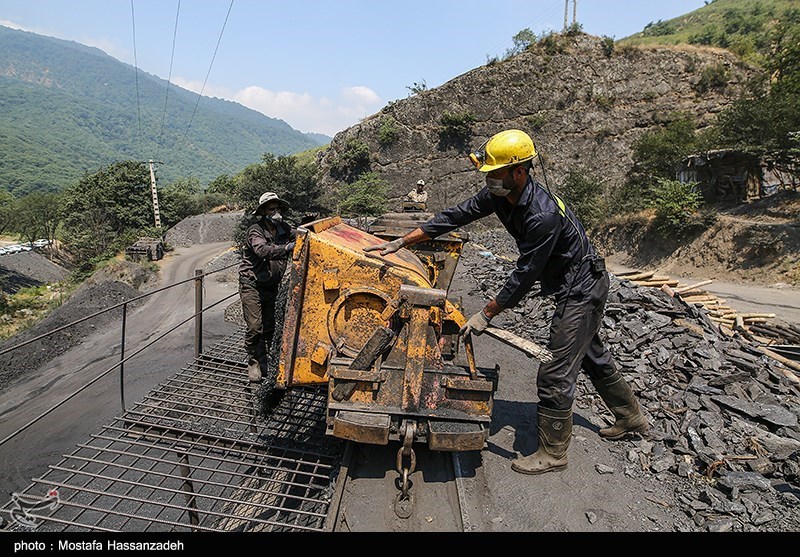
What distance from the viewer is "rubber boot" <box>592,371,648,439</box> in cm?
354

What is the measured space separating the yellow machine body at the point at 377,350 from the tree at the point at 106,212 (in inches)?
1126

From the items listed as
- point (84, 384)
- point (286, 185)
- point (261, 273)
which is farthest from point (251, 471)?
point (286, 185)

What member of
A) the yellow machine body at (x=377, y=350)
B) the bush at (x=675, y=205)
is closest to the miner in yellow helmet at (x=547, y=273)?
the yellow machine body at (x=377, y=350)

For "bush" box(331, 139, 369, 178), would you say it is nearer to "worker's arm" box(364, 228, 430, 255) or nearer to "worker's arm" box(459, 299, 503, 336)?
"worker's arm" box(364, 228, 430, 255)

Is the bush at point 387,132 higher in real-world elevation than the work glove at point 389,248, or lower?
higher

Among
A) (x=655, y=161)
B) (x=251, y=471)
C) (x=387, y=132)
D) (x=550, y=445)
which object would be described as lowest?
(x=251, y=471)

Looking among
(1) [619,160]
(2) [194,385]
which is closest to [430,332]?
(2) [194,385]

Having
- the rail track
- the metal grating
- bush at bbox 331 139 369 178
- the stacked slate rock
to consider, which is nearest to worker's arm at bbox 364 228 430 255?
the rail track

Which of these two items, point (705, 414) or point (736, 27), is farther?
point (736, 27)

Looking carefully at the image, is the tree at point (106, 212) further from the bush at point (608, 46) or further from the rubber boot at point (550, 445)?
the bush at point (608, 46)

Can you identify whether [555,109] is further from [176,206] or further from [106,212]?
[106,212]

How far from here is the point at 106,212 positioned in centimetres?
3027

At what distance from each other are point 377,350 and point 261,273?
2.20 m

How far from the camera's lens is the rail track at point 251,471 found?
280 cm
